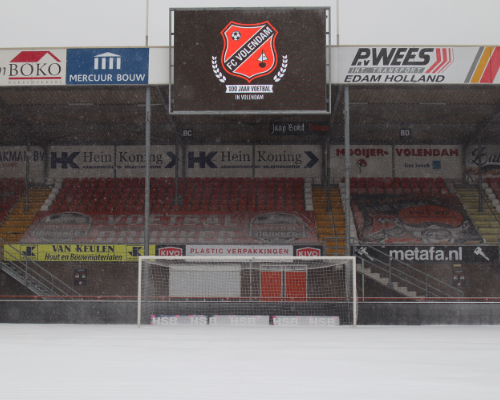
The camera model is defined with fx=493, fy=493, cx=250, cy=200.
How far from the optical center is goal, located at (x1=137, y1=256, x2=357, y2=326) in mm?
12617

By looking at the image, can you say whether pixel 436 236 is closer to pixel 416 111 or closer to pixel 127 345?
pixel 416 111

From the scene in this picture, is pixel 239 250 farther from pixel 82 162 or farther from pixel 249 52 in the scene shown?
pixel 82 162

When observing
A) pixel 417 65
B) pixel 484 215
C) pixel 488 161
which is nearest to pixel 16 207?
pixel 417 65

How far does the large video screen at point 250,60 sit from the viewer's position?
13586 mm

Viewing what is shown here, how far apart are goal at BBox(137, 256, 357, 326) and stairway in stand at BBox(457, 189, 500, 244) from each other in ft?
25.6

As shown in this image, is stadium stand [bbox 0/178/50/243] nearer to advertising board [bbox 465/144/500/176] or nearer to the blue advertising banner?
the blue advertising banner

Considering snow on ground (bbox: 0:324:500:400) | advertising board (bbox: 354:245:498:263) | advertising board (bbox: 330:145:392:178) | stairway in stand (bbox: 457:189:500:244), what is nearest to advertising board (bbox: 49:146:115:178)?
advertising board (bbox: 330:145:392:178)

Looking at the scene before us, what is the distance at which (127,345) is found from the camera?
6824 mm

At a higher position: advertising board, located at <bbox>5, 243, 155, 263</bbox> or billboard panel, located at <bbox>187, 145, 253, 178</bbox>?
billboard panel, located at <bbox>187, 145, 253, 178</bbox>

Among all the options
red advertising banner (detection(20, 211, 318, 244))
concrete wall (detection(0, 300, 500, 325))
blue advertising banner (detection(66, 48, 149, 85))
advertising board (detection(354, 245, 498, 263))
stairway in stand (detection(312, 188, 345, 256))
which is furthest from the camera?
red advertising banner (detection(20, 211, 318, 244))

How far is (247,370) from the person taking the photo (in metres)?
4.64

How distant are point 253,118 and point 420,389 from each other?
53.2 ft

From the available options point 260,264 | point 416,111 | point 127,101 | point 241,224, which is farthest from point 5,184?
point 416,111

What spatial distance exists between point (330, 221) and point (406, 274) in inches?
169
